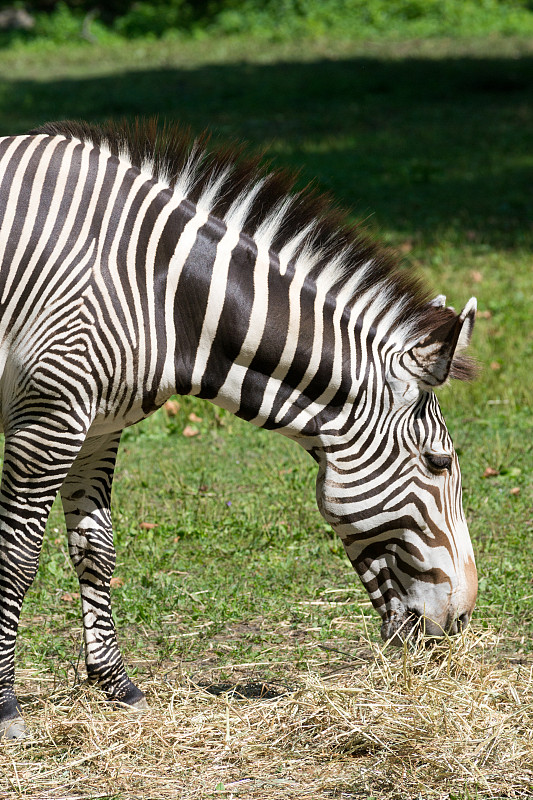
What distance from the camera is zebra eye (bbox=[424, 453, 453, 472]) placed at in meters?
4.01

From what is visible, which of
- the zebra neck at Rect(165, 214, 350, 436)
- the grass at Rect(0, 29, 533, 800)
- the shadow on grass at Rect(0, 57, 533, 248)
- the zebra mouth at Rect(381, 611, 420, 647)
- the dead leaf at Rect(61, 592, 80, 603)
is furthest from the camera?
the shadow on grass at Rect(0, 57, 533, 248)

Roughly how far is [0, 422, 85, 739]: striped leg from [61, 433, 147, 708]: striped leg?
444 millimetres

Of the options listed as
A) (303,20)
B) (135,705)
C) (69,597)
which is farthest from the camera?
(303,20)

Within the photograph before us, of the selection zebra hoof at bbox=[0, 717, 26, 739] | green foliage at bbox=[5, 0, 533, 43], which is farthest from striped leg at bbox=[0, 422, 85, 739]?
green foliage at bbox=[5, 0, 533, 43]

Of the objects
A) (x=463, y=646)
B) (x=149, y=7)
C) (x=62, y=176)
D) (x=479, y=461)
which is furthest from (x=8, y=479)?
(x=149, y=7)

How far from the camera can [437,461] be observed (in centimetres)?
401

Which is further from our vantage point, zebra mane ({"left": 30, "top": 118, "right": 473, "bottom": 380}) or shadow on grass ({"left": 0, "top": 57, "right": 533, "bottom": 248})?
shadow on grass ({"left": 0, "top": 57, "right": 533, "bottom": 248})

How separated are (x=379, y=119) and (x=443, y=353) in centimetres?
1700

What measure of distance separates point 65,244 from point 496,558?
3.34 m

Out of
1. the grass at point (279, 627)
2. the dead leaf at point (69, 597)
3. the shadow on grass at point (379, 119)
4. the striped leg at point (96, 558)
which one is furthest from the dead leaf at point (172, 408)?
the shadow on grass at point (379, 119)

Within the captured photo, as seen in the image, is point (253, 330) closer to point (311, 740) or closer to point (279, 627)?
point (311, 740)

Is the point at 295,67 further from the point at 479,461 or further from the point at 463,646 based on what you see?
the point at 463,646

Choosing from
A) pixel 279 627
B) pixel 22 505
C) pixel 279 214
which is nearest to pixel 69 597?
pixel 279 627

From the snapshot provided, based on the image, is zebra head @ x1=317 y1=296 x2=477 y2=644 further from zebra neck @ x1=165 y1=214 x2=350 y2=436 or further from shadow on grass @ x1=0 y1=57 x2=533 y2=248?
shadow on grass @ x1=0 y1=57 x2=533 y2=248
